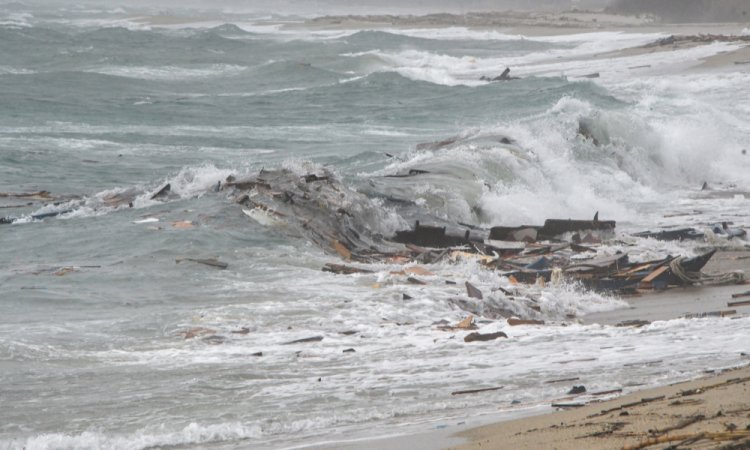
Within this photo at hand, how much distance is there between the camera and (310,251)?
13961mm

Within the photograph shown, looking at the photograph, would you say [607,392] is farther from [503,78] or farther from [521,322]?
[503,78]

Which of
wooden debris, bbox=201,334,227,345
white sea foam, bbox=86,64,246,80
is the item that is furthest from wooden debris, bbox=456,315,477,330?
white sea foam, bbox=86,64,246,80

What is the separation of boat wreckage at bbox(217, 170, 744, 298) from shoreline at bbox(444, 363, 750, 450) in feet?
18.7

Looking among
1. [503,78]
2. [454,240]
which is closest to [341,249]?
[454,240]

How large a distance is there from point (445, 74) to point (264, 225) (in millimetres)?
34311

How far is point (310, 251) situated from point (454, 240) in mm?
2149

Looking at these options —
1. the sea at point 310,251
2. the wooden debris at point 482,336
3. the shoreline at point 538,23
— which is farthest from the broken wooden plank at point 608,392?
the shoreline at point 538,23

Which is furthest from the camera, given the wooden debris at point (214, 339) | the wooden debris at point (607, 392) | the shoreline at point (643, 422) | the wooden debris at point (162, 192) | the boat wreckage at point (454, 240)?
the wooden debris at point (162, 192)

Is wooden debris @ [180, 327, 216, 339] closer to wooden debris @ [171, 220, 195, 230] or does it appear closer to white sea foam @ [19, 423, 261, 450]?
white sea foam @ [19, 423, 261, 450]

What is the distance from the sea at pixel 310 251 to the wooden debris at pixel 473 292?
0.10 metres

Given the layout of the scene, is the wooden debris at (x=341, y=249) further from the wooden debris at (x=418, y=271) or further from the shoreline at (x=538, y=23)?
the shoreline at (x=538, y=23)

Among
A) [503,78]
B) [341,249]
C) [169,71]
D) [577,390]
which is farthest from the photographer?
[169,71]

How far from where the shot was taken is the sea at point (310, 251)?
7723mm

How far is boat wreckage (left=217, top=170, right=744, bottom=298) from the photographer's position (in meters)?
12.7
